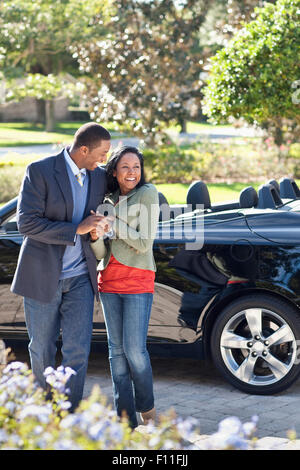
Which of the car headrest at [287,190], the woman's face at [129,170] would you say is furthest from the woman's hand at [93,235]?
the car headrest at [287,190]

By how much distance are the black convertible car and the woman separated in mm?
906

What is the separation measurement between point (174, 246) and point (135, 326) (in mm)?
1129

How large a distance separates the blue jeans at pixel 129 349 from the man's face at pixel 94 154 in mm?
736

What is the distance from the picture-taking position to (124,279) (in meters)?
4.20

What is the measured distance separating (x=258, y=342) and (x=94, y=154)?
6.11 ft

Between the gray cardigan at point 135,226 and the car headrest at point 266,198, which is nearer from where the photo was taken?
the gray cardigan at point 135,226

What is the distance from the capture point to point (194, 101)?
20.2 m

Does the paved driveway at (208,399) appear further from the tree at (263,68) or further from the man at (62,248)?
the tree at (263,68)

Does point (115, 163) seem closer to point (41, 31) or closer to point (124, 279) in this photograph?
point (124, 279)

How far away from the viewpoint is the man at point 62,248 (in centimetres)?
398

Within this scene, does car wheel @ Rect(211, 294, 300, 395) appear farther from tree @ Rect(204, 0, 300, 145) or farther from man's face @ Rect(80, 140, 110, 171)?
tree @ Rect(204, 0, 300, 145)

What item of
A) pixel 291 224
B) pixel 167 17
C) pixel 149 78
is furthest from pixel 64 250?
pixel 167 17

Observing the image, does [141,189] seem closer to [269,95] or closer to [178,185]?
[269,95]

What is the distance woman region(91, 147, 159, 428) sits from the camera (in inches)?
165
